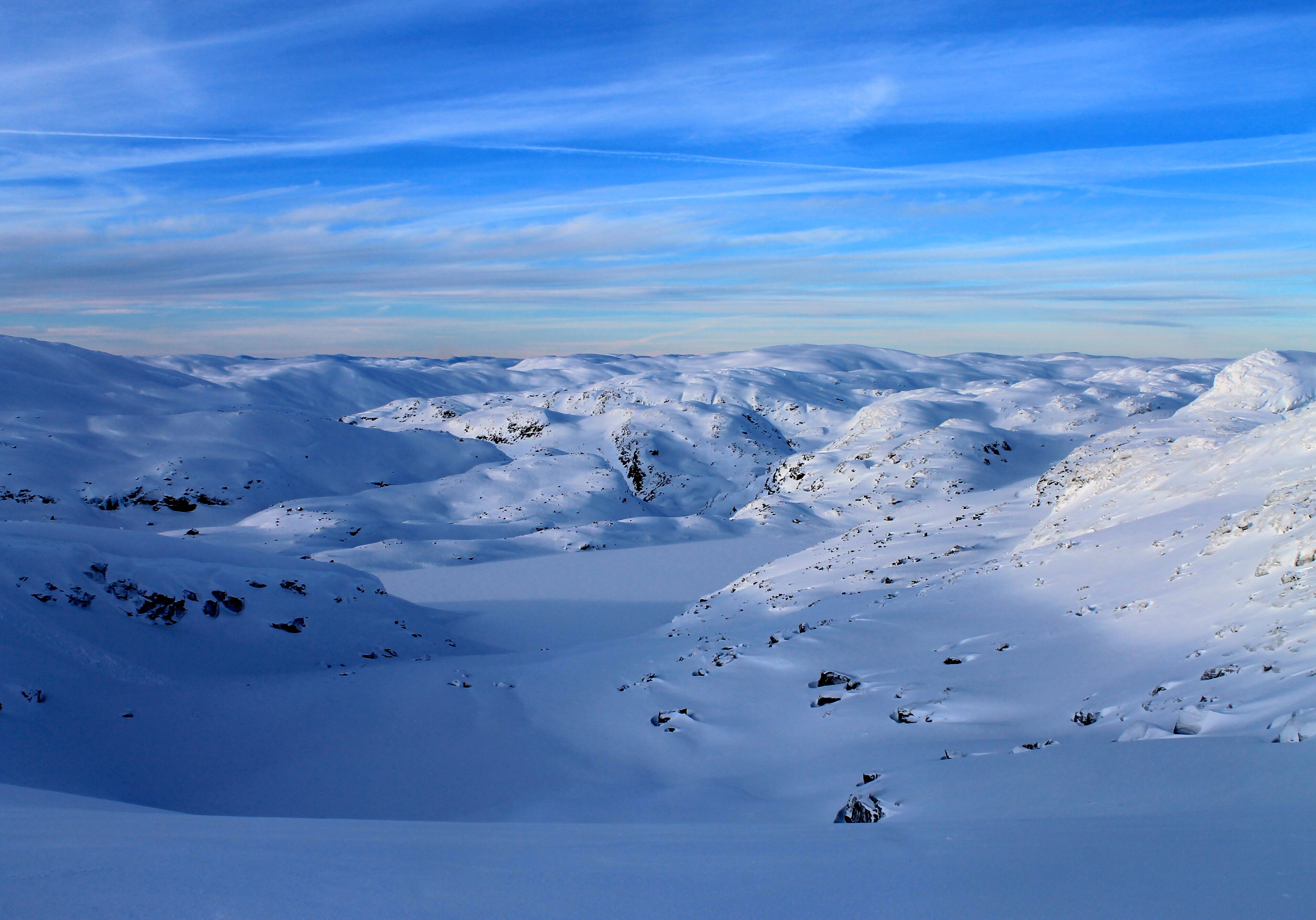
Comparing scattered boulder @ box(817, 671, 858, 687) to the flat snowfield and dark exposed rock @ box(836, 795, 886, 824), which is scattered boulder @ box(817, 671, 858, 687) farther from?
the flat snowfield

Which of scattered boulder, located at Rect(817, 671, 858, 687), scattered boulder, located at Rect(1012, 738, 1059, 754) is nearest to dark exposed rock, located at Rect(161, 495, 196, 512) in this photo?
scattered boulder, located at Rect(817, 671, 858, 687)

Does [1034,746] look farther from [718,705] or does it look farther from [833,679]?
[718,705]

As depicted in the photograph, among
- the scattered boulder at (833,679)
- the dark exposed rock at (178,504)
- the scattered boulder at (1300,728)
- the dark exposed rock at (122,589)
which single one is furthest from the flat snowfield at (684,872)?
the dark exposed rock at (178,504)

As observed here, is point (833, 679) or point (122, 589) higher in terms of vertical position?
point (122, 589)

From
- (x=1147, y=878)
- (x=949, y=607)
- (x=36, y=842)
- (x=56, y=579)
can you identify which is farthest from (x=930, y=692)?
(x=56, y=579)

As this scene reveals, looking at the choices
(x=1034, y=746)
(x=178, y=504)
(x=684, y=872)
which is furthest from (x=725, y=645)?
(x=178, y=504)

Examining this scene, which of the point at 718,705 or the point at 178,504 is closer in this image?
the point at 718,705

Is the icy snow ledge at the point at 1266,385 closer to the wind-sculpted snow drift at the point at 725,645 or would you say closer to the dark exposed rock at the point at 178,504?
the wind-sculpted snow drift at the point at 725,645
